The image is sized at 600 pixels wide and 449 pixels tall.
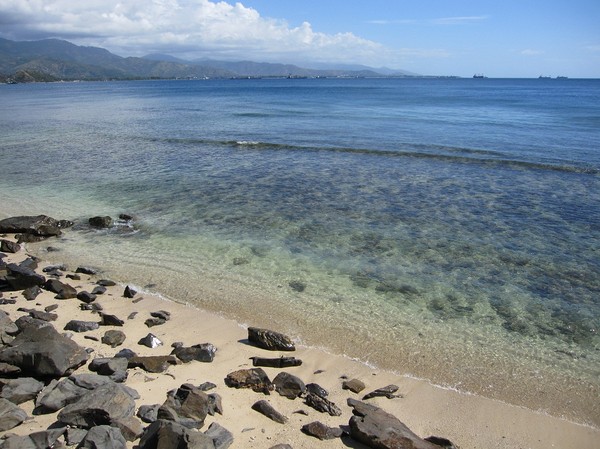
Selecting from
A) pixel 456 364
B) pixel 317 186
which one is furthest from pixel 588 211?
pixel 456 364

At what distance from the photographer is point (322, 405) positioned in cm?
733

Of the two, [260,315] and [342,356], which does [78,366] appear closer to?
[260,315]

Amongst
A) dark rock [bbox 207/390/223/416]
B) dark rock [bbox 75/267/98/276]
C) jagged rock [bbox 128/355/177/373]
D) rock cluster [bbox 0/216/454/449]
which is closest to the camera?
rock cluster [bbox 0/216/454/449]

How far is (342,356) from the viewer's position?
359 inches

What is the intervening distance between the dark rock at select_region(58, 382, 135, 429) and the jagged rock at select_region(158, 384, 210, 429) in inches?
19.6

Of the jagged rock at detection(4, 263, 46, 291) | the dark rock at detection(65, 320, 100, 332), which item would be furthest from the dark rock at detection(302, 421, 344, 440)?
the jagged rock at detection(4, 263, 46, 291)

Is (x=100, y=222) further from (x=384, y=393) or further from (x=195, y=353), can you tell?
(x=384, y=393)

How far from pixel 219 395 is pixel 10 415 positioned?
2830 millimetres

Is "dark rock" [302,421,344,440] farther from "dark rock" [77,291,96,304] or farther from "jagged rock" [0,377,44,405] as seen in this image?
"dark rock" [77,291,96,304]

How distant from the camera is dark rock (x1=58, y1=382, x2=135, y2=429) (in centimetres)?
636

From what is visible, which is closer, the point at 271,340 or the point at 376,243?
the point at 271,340

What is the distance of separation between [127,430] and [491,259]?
36.0 feet

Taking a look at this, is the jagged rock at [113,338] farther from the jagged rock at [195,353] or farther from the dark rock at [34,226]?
the dark rock at [34,226]

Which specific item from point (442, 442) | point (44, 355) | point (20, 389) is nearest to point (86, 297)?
point (44, 355)
